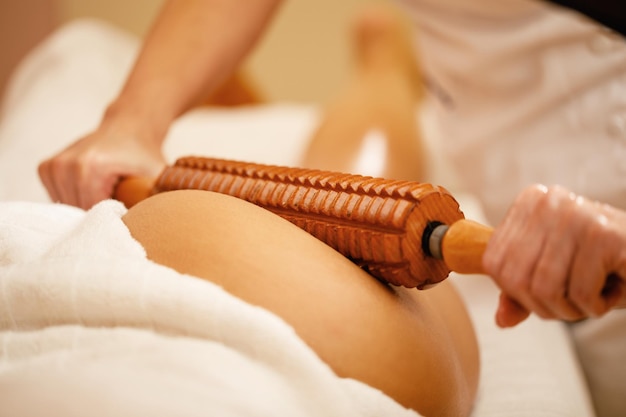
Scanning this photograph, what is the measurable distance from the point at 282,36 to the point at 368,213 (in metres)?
1.92

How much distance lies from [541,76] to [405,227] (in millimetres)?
647

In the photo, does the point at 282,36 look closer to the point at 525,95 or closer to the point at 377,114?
the point at 377,114

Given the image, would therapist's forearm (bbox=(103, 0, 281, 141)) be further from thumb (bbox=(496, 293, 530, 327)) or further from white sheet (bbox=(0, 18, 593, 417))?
thumb (bbox=(496, 293, 530, 327))

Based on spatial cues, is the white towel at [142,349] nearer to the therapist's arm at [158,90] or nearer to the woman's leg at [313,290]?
the woman's leg at [313,290]

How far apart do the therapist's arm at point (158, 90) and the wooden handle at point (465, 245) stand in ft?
1.26

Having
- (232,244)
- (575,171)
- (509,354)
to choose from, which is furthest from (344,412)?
(575,171)

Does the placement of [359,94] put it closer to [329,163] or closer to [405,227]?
[329,163]

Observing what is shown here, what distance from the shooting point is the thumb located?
0.42m

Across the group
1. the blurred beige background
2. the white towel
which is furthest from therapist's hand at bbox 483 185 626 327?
the blurred beige background

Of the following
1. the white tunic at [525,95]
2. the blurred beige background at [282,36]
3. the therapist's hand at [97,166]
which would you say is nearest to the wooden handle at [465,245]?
the therapist's hand at [97,166]

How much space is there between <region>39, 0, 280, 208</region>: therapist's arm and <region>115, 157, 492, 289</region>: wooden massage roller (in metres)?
0.21

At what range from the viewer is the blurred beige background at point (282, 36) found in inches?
86.7

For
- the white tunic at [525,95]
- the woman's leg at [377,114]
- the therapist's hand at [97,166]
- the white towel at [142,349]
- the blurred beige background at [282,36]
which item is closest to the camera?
the white towel at [142,349]

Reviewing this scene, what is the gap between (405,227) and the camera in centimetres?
44
